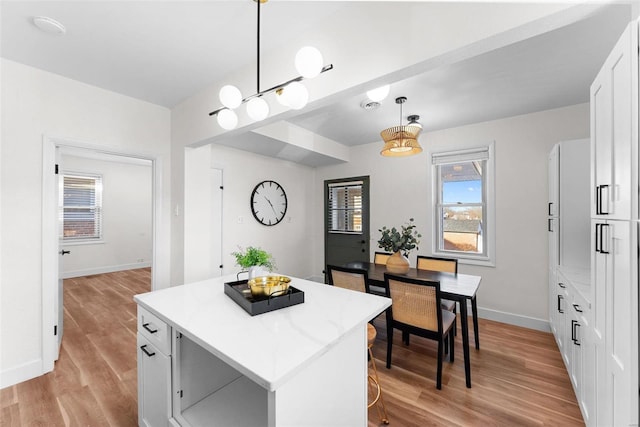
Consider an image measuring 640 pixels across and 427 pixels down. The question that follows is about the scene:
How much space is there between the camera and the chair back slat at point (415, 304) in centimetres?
208

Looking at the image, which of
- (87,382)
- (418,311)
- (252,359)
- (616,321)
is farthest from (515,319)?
(87,382)

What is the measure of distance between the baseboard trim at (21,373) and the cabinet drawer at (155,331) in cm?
157

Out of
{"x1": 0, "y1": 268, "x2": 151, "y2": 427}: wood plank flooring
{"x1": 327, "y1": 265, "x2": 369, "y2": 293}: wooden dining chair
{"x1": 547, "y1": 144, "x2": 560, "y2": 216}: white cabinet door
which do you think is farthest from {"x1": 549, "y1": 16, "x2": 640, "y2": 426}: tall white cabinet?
{"x1": 0, "y1": 268, "x2": 151, "y2": 427}: wood plank flooring

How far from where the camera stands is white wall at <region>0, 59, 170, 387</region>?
6.90 ft

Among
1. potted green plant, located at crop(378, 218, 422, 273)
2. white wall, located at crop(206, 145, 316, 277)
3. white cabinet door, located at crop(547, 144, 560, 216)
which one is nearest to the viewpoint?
white cabinet door, located at crop(547, 144, 560, 216)

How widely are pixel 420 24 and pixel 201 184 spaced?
257cm

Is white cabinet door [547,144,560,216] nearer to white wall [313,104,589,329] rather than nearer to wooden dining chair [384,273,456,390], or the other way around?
white wall [313,104,589,329]

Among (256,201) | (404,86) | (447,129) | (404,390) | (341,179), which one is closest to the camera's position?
(404,390)

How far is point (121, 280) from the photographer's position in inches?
210

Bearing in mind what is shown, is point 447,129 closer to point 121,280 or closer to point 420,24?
point 420,24

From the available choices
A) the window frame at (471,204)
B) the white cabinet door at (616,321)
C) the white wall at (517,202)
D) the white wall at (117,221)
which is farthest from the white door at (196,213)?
the white wall at (117,221)

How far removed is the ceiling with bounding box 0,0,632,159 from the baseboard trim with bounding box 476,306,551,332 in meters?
2.43

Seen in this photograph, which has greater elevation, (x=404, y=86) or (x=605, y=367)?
(x=404, y=86)

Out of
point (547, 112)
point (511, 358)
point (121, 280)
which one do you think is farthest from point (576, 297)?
point (121, 280)
